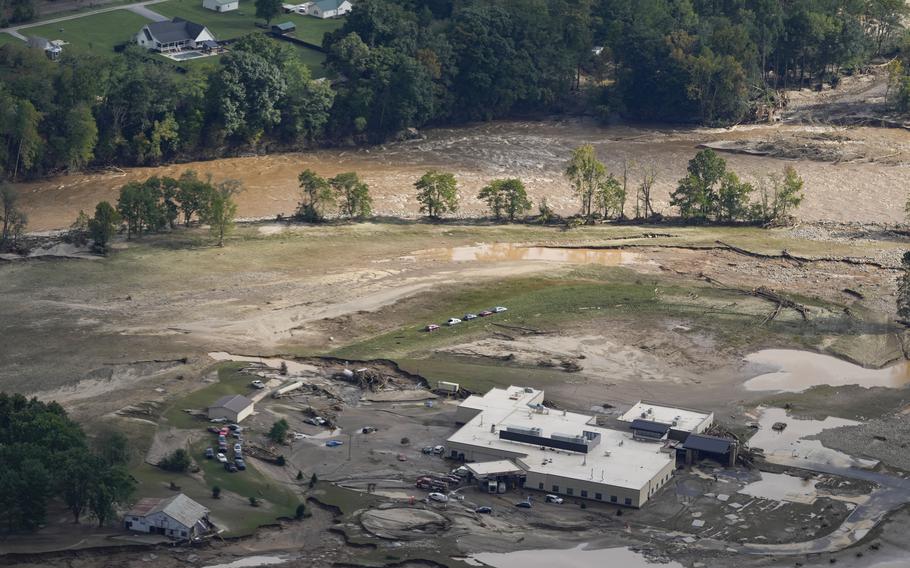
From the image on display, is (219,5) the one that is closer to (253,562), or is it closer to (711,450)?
(711,450)

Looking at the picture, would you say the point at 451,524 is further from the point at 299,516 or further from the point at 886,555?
the point at 886,555

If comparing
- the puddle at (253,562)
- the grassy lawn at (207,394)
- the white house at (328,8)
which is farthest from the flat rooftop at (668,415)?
the white house at (328,8)

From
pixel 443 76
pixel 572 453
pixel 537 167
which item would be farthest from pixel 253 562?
pixel 443 76

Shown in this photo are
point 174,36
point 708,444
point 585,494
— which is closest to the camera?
point 585,494

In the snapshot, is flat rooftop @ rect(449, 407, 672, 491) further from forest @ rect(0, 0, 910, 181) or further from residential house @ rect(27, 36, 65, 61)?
residential house @ rect(27, 36, 65, 61)

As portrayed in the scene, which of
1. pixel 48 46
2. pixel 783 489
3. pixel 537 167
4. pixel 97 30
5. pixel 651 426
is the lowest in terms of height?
pixel 783 489

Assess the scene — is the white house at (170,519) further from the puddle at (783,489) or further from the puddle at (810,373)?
the puddle at (810,373)

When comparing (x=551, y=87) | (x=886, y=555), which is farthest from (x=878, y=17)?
(x=886, y=555)
